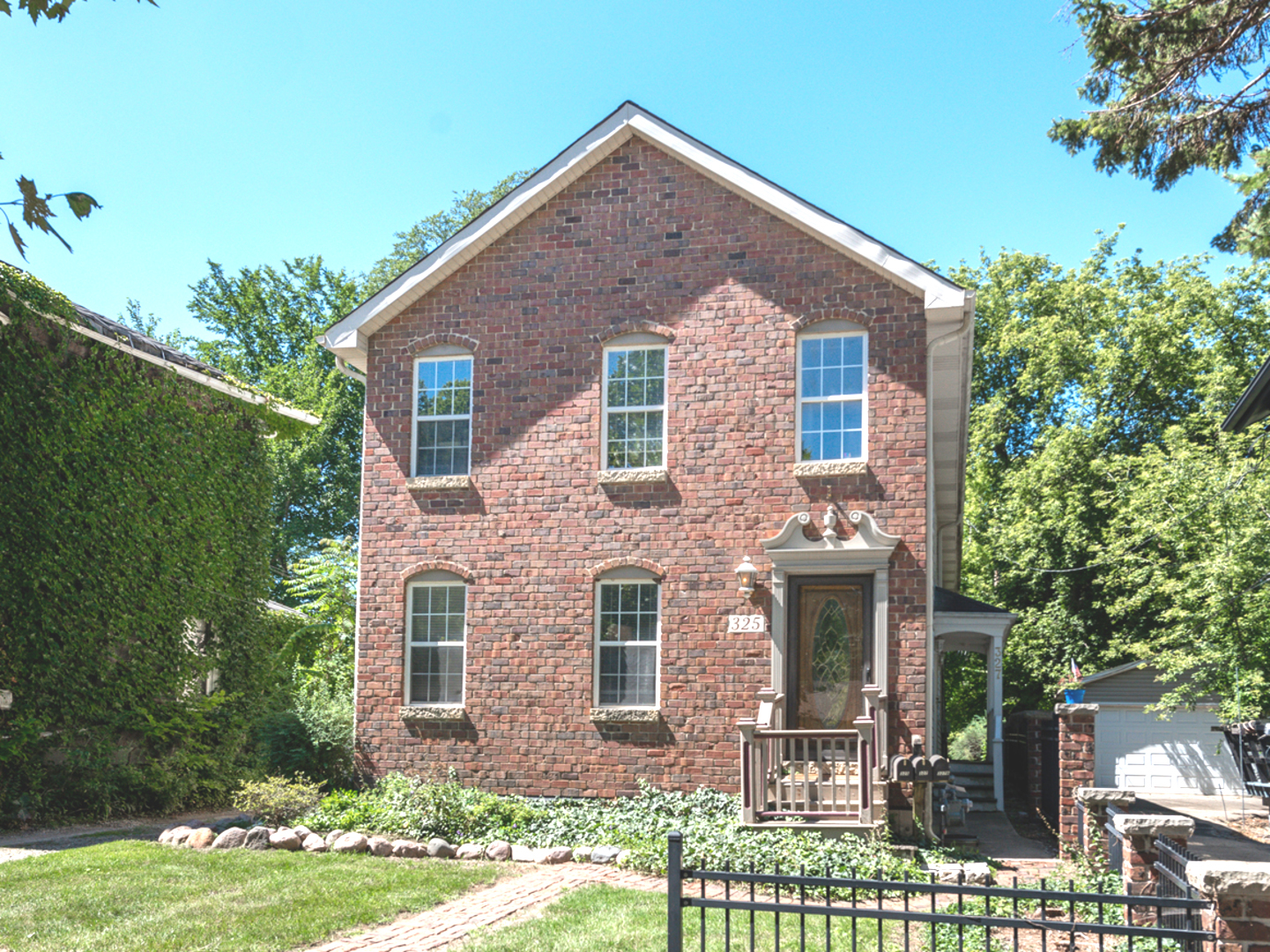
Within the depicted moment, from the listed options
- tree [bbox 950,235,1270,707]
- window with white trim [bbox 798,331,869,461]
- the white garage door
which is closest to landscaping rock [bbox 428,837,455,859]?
window with white trim [bbox 798,331,869,461]

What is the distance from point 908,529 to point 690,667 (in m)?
3.05

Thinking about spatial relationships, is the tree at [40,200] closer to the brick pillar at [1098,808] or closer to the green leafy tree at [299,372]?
the brick pillar at [1098,808]

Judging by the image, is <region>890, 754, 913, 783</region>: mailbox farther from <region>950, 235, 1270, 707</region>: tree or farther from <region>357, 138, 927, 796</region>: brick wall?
<region>950, 235, 1270, 707</region>: tree

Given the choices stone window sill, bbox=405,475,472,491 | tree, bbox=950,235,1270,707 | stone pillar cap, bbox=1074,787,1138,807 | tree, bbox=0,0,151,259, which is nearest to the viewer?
tree, bbox=0,0,151,259

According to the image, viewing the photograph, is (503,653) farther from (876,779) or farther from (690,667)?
(876,779)

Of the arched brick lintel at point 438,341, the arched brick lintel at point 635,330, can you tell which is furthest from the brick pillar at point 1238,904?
the arched brick lintel at point 438,341

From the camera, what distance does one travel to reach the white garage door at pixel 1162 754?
21.6 metres

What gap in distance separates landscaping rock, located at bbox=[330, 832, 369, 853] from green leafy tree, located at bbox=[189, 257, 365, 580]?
2575 cm

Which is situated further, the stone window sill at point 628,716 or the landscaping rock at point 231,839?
the stone window sill at point 628,716

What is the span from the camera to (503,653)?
14578 millimetres

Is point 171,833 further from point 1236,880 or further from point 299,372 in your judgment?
point 299,372

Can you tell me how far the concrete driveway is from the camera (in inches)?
464

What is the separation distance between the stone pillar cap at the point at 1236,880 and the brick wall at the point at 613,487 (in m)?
8.19

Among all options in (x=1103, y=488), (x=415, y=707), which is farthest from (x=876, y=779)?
(x=1103, y=488)
